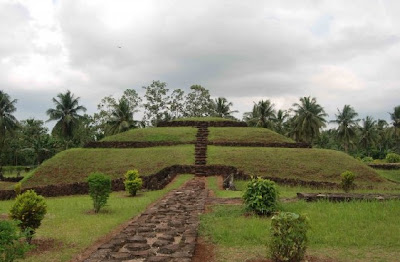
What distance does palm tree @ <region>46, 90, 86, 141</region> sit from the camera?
41.8 meters

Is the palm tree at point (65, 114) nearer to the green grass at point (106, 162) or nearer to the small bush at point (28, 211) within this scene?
the green grass at point (106, 162)

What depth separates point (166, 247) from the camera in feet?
21.6

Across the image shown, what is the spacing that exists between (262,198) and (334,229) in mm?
2283

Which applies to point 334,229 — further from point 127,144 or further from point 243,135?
point 243,135

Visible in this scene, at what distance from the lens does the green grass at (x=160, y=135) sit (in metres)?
29.8

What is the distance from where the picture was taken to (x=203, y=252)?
21.6 ft

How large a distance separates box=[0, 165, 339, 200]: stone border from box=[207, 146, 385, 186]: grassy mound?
106cm

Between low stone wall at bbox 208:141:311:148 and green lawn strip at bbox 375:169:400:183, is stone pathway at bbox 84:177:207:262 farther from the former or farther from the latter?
green lawn strip at bbox 375:169:400:183

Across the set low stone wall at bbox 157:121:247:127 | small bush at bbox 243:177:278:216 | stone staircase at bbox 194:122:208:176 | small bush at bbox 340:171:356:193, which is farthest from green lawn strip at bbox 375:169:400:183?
small bush at bbox 243:177:278:216

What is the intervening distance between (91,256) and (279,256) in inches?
125

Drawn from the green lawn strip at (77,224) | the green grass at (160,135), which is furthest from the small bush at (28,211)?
the green grass at (160,135)

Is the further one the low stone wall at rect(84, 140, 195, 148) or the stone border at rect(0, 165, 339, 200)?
the low stone wall at rect(84, 140, 195, 148)

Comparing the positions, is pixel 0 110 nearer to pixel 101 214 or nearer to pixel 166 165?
pixel 166 165

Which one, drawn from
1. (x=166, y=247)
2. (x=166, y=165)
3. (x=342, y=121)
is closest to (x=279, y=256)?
(x=166, y=247)
